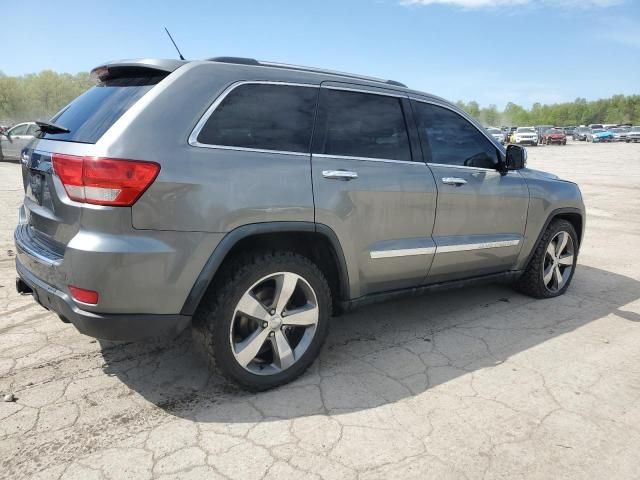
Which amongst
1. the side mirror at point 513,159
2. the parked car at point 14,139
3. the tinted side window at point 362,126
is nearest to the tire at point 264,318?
the tinted side window at point 362,126

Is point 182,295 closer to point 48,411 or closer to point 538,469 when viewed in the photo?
point 48,411

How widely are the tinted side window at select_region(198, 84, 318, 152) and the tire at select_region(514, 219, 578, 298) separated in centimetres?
273

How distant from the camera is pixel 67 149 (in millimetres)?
2430

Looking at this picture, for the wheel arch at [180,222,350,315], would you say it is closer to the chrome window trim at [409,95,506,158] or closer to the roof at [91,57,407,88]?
the roof at [91,57,407,88]

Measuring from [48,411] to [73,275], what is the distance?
842 millimetres

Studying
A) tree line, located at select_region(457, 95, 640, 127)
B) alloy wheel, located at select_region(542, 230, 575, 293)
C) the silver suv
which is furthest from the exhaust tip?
tree line, located at select_region(457, 95, 640, 127)

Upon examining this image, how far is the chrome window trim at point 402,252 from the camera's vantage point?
3.19 metres

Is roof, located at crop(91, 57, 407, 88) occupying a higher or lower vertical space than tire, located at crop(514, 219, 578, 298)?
higher

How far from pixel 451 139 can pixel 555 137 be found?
175 feet

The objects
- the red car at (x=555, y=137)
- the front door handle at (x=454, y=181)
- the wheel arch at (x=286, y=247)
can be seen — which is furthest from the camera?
the red car at (x=555, y=137)

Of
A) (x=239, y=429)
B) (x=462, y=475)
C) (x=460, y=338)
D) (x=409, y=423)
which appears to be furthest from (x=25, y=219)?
(x=460, y=338)

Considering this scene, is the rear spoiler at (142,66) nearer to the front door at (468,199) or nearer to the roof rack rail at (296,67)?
the roof rack rail at (296,67)

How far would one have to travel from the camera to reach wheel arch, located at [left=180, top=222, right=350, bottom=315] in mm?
2494

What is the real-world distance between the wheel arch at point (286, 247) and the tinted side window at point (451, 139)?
3.76 feet
